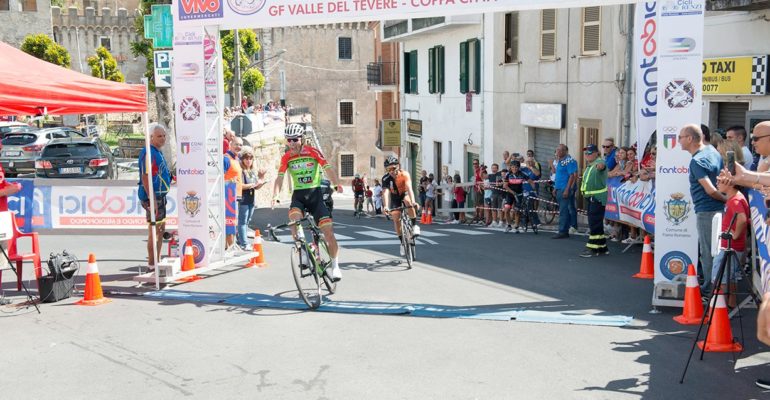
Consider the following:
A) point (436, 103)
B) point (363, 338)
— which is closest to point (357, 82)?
point (436, 103)

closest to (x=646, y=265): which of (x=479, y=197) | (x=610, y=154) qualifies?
(x=610, y=154)

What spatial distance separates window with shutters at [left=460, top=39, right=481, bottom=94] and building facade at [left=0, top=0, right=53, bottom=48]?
159ft

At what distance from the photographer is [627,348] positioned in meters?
8.02

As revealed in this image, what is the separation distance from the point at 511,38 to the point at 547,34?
298 cm

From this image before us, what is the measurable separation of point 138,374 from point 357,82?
2476 inches

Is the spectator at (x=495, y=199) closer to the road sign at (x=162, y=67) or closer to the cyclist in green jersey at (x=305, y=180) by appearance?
the road sign at (x=162, y=67)

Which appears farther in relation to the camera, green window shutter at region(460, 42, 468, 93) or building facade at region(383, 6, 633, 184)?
green window shutter at region(460, 42, 468, 93)

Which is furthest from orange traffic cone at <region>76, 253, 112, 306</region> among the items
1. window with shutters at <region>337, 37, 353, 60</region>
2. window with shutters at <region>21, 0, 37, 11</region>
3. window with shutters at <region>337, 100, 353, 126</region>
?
window with shutters at <region>21, 0, 37, 11</region>

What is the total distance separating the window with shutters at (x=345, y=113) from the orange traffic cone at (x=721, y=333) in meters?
62.3

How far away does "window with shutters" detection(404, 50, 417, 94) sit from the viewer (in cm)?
4059

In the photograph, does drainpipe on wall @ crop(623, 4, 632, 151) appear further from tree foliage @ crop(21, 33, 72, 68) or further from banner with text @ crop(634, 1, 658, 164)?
tree foliage @ crop(21, 33, 72, 68)

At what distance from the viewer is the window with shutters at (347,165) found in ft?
228

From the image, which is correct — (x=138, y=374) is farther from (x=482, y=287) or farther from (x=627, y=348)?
(x=482, y=287)

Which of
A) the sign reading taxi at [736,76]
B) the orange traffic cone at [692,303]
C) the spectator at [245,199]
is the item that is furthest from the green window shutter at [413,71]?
the orange traffic cone at [692,303]
